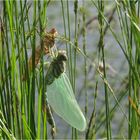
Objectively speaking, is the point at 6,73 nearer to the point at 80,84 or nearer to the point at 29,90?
the point at 29,90

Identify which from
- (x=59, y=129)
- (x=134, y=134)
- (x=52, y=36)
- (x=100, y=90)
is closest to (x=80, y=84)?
(x=100, y=90)

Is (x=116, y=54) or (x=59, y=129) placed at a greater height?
(x=116, y=54)

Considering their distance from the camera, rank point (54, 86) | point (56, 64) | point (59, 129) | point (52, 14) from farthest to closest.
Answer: point (52, 14)
point (59, 129)
point (54, 86)
point (56, 64)

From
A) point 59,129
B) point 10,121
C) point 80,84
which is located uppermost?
point 10,121

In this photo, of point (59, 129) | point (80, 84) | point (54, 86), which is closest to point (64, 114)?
point (54, 86)

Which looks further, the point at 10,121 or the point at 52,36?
the point at 10,121

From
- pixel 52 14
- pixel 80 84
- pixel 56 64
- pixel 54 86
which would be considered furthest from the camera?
pixel 52 14
